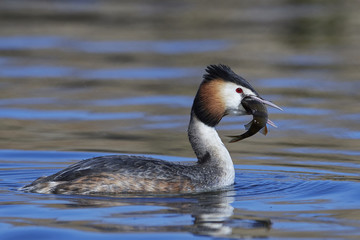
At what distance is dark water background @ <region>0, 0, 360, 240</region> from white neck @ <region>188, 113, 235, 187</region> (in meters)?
0.27

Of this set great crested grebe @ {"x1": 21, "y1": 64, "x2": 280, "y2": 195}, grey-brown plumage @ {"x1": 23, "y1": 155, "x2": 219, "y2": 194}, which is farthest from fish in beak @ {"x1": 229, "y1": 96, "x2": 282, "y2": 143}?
grey-brown plumage @ {"x1": 23, "y1": 155, "x2": 219, "y2": 194}

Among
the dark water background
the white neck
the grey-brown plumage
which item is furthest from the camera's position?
the white neck

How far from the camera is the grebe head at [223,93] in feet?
30.1

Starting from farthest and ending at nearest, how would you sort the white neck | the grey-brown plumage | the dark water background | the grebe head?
the white neck, the grebe head, the grey-brown plumage, the dark water background

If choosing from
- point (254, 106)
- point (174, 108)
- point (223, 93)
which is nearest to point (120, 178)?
point (223, 93)

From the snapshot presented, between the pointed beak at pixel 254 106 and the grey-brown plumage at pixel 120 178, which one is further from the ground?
the pointed beak at pixel 254 106

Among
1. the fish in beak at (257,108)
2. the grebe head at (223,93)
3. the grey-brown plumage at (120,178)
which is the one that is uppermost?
the grebe head at (223,93)

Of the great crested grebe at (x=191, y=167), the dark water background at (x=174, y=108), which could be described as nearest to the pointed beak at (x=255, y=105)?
the great crested grebe at (x=191, y=167)

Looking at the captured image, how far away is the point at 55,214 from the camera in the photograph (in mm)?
7824

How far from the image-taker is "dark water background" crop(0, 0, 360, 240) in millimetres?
7785

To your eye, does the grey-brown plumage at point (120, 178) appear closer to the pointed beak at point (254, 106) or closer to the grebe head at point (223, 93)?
the grebe head at point (223, 93)

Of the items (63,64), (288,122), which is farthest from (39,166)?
(63,64)

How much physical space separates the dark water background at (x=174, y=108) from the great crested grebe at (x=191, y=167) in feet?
0.61

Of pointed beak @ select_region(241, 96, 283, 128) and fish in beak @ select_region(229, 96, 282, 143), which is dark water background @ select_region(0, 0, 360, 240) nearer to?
fish in beak @ select_region(229, 96, 282, 143)
